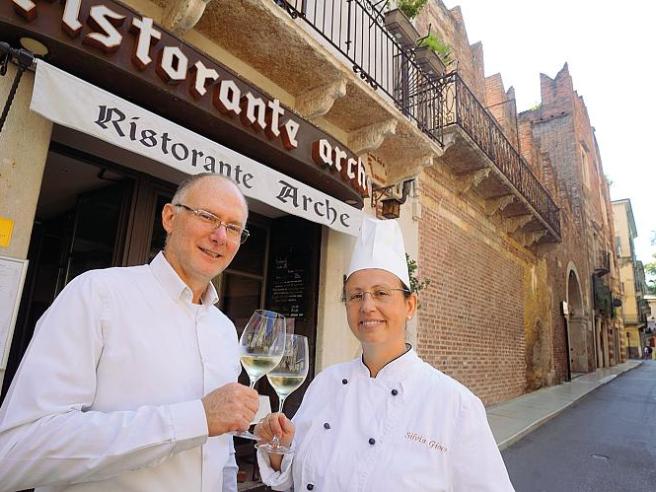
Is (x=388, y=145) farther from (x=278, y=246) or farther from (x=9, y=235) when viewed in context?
(x=9, y=235)

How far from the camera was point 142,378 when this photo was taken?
1.30 metres

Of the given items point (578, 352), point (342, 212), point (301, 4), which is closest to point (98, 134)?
point (342, 212)

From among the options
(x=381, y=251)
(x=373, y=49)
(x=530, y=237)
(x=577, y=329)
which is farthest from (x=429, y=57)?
(x=577, y=329)

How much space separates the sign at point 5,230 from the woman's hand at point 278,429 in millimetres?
2251

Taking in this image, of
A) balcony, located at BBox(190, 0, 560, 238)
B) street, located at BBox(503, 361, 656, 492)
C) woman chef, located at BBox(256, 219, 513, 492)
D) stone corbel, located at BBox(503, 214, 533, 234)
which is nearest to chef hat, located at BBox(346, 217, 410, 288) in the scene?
woman chef, located at BBox(256, 219, 513, 492)

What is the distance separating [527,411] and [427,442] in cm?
943

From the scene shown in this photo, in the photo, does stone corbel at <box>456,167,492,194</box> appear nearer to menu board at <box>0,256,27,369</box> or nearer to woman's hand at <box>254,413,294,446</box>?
menu board at <box>0,256,27,369</box>

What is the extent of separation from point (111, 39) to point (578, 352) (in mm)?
24308

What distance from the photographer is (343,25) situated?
6.16m

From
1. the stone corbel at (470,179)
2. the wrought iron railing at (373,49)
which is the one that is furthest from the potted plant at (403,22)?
the stone corbel at (470,179)

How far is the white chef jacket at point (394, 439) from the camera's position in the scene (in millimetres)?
1321

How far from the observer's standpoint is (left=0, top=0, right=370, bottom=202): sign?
2637 mm

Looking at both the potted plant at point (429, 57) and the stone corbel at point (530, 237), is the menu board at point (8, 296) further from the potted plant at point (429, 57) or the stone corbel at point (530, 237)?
the stone corbel at point (530, 237)

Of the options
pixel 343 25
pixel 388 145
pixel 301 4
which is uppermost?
pixel 343 25
